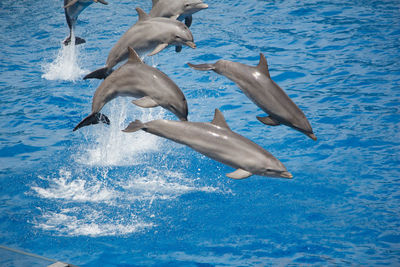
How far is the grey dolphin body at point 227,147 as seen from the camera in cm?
418

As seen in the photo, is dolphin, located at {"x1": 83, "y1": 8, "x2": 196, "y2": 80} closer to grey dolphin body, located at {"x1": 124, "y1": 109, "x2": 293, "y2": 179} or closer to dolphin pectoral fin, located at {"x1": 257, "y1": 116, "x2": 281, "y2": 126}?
grey dolphin body, located at {"x1": 124, "y1": 109, "x2": 293, "y2": 179}

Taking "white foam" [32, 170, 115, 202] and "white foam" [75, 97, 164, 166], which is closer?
"white foam" [32, 170, 115, 202]

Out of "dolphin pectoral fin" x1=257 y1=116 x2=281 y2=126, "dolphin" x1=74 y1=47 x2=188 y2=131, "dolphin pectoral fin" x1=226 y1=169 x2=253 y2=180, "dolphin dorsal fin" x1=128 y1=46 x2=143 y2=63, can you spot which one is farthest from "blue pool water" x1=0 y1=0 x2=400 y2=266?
"dolphin pectoral fin" x1=257 y1=116 x2=281 y2=126

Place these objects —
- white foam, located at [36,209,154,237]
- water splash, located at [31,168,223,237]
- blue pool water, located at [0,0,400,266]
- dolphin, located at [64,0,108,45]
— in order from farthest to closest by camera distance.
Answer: dolphin, located at [64,0,108,45] → water splash, located at [31,168,223,237] → white foam, located at [36,209,154,237] → blue pool water, located at [0,0,400,266]

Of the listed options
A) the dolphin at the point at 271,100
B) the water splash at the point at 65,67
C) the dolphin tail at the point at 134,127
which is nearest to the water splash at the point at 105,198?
the dolphin tail at the point at 134,127

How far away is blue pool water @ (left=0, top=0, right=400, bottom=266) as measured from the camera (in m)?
6.32

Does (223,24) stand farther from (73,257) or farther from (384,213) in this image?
(73,257)

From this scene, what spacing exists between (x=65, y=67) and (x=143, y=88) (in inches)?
386

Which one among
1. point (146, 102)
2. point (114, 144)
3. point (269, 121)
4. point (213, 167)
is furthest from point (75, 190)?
point (269, 121)

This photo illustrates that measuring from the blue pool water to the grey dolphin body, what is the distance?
1879 mm

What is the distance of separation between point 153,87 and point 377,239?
13.3ft

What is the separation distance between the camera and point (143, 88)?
455 cm

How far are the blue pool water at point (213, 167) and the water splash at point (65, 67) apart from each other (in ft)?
0.15

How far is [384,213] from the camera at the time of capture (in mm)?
6883
